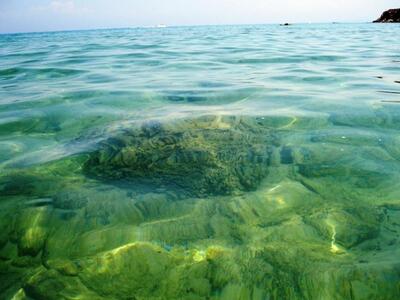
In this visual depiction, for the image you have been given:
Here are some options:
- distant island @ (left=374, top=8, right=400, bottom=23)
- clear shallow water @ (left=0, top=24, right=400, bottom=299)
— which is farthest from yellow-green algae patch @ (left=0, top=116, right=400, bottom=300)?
distant island @ (left=374, top=8, right=400, bottom=23)

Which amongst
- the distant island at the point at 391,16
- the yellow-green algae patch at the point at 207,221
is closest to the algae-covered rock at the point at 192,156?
the yellow-green algae patch at the point at 207,221

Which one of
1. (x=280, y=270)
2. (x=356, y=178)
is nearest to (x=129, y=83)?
(x=356, y=178)

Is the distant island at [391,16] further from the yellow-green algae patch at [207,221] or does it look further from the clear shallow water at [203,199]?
the yellow-green algae patch at [207,221]

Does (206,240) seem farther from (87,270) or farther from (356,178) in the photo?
(356,178)

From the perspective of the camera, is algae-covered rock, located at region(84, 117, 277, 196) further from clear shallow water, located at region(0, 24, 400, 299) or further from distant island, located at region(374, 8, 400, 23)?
distant island, located at region(374, 8, 400, 23)

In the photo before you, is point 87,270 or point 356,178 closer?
point 87,270

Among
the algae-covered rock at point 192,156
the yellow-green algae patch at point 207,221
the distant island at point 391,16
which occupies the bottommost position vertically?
the yellow-green algae patch at point 207,221

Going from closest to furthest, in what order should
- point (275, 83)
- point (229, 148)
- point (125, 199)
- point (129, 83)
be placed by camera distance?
1. point (125, 199)
2. point (229, 148)
3. point (275, 83)
4. point (129, 83)
